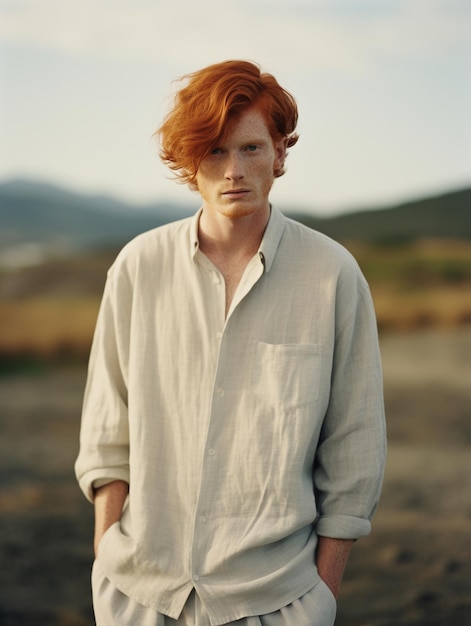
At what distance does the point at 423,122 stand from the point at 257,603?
3552mm

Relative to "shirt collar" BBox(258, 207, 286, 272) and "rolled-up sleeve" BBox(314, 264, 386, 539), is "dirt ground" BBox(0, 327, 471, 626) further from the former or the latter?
"shirt collar" BBox(258, 207, 286, 272)

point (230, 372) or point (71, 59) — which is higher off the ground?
point (71, 59)

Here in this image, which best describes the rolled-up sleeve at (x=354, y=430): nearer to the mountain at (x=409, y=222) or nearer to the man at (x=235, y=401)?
the man at (x=235, y=401)

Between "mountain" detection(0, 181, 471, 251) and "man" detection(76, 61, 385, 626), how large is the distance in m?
3.19

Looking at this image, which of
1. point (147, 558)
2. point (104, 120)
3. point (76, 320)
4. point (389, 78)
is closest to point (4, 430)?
point (76, 320)

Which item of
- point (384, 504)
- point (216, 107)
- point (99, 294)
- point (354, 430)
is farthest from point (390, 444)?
point (216, 107)

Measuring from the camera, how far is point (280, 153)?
5.41 ft

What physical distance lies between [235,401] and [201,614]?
335mm

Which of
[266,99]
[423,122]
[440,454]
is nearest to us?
[266,99]

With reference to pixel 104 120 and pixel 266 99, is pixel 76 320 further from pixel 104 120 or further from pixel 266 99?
pixel 266 99

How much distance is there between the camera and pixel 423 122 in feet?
15.6

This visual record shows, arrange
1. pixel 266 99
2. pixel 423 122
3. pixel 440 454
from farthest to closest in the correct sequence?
pixel 423 122
pixel 440 454
pixel 266 99

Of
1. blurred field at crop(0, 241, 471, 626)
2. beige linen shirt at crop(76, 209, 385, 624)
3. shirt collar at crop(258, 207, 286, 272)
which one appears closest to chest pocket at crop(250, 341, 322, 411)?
beige linen shirt at crop(76, 209, 385, 624)

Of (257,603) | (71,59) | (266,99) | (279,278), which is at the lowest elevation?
(257,603)
